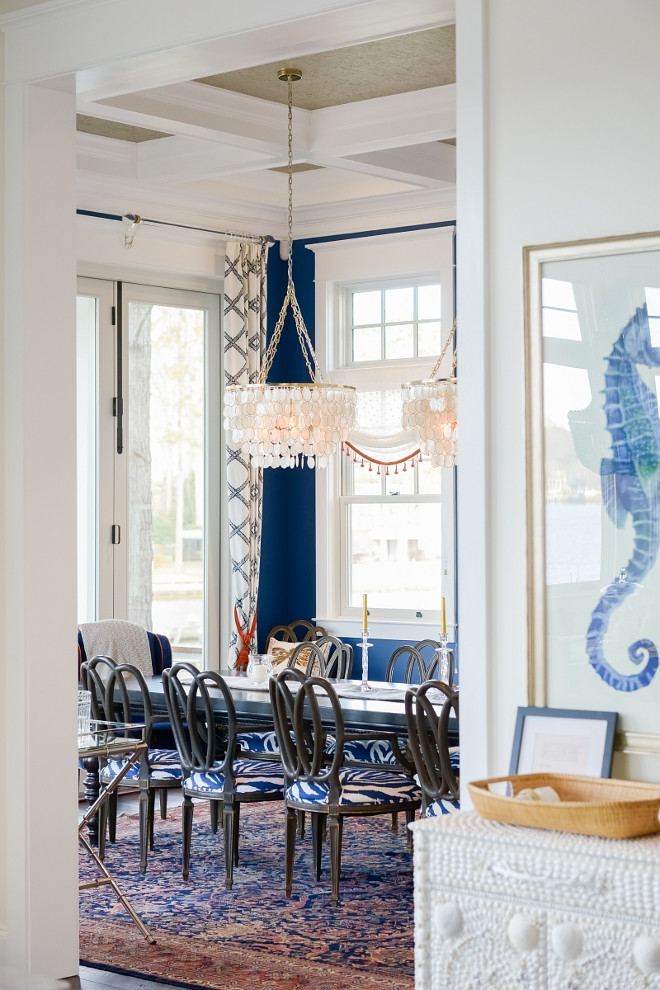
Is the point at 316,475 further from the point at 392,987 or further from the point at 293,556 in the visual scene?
the point at 392,987

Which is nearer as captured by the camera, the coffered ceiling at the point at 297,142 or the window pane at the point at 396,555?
the coffered ceiling at the point at 297,142

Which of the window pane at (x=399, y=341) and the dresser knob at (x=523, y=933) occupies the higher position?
the window pane at (x=399, y=341)

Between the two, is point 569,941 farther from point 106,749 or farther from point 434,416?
point 434,416

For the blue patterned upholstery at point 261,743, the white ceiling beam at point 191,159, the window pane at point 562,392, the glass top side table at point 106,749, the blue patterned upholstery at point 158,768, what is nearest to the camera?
the window pane at point 562,392

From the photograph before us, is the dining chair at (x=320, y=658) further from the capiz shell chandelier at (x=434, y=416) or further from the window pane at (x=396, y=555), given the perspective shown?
the capiz shell chandelier at (x=434, y=416)

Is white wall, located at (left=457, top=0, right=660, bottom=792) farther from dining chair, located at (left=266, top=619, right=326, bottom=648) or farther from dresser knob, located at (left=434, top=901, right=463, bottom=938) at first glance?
dining chair, located at (left=266, top=619, right=326, bottom=648)

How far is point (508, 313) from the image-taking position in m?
3.10

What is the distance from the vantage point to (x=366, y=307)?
822 cm

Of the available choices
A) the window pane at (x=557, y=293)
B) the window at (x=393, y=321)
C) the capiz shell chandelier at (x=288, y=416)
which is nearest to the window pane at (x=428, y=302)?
the window at (x=393, y=321)

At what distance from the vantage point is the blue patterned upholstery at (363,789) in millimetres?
5148

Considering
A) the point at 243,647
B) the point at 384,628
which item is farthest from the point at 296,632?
the point at 384,628

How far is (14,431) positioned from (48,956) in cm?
179

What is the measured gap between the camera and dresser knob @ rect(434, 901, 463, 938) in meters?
2.68

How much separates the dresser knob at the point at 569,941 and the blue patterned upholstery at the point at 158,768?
3.31 metres
